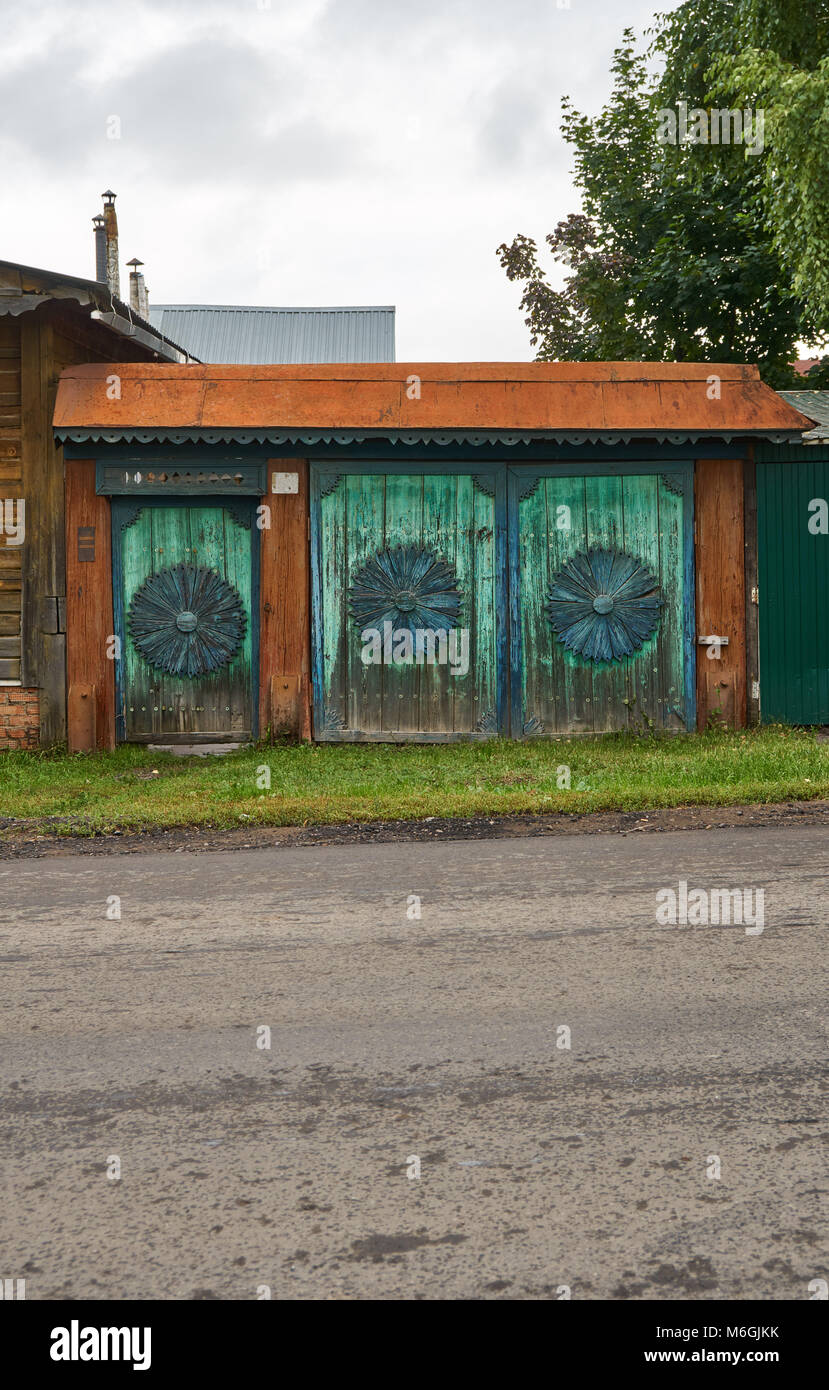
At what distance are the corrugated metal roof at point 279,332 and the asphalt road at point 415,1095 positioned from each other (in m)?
22.2

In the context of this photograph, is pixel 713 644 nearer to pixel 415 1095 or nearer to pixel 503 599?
pixel 503 599

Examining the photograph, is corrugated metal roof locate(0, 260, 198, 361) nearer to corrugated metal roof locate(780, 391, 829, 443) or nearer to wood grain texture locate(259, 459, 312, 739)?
wood grain texture locate(259, 459, 312, 739)

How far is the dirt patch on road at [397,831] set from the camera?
7.62 m

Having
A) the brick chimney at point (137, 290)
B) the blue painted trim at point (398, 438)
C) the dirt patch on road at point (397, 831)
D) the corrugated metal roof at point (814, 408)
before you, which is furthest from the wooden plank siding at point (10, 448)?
the brick chimney at point (137, 290)

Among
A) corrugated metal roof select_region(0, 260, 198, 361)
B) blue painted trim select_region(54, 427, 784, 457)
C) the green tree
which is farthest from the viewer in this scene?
the green tree

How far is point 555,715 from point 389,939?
22.6 ft

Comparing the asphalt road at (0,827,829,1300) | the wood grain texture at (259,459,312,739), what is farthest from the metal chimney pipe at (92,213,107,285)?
the asphalt road at (0,827,829,1300)

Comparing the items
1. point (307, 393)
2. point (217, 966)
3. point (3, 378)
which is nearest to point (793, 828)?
point (217, 966)

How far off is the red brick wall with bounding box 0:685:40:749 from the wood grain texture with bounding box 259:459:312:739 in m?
2.19

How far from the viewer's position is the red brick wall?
1180 centimetres

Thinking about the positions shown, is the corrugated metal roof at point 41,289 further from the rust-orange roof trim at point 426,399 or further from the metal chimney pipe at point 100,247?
the metal chimney pipe at point 100,247

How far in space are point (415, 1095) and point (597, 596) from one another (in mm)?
8812

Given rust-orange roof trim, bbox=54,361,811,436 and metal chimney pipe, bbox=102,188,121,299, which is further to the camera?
metal chimney pipe, bbox=102,188,121,299
